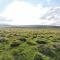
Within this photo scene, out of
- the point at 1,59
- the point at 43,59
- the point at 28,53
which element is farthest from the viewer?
the point at 28,53

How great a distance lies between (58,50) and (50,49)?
3.78 ft

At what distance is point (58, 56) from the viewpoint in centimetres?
1792

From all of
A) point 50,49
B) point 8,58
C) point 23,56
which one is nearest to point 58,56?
point 50,49

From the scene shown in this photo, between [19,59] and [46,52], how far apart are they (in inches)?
144

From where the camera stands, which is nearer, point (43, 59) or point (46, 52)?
point (43, 59)

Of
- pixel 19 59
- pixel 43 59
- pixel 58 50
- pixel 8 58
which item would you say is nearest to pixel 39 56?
pixel 43 59

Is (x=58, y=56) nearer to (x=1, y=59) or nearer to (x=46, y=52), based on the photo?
(x=46, y=52)

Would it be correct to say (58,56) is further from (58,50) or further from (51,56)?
(58,50)

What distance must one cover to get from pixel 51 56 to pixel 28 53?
2.17 meters

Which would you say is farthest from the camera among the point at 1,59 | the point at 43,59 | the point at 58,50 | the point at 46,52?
the point at 58,50

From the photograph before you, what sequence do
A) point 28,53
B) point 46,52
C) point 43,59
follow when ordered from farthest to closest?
point 46,52 → point 28,53 → point 43,59

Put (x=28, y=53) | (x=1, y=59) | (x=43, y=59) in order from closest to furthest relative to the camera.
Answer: (x=1, y=59), (x=43, y=59), (x=28, y=53)

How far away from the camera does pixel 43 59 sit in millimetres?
16062

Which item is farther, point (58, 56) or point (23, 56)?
point (58, 56)
